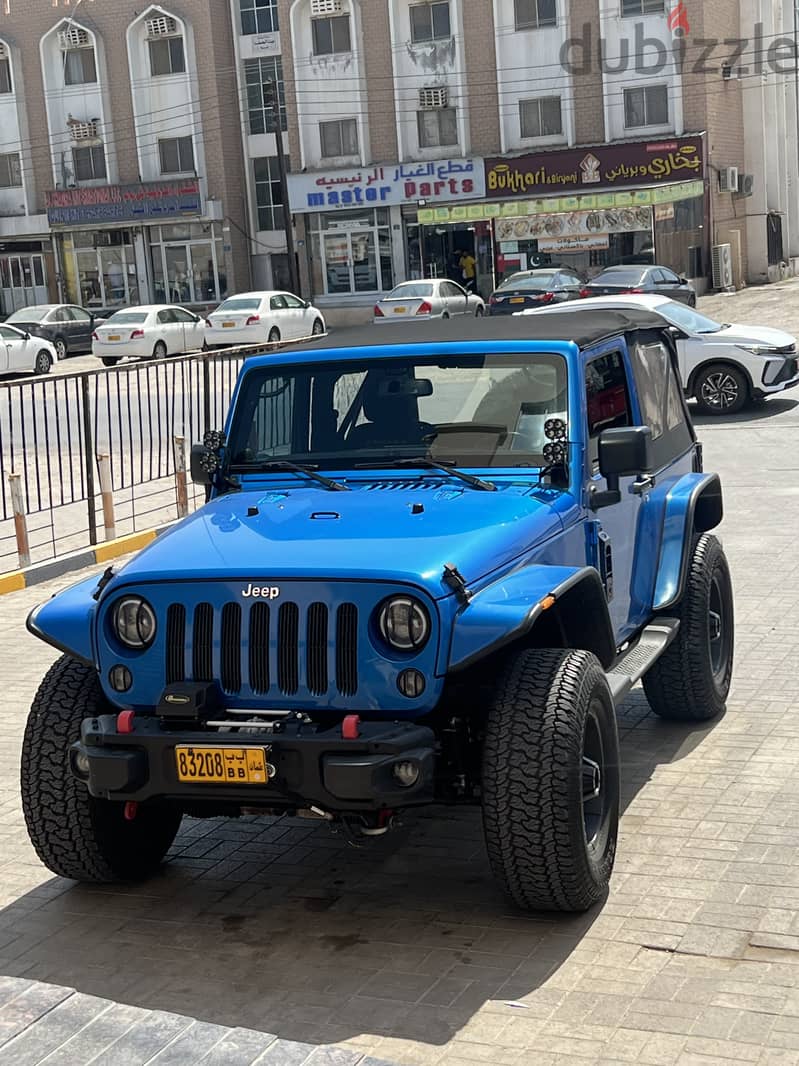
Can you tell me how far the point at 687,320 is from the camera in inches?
784

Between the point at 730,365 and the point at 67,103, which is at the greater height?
the point at 67,103

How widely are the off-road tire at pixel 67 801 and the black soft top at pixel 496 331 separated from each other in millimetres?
1888

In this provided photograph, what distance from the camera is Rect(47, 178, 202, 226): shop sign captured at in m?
52.6

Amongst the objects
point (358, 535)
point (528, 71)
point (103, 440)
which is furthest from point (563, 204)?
point (358, 535)

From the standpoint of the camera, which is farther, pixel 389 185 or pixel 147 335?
pixel 389 185

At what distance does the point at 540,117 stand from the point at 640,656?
44.2 metres

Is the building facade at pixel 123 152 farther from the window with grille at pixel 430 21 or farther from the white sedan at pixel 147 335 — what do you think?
the white sedan at pixel 147 335

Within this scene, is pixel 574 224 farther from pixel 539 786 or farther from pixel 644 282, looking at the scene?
pixel 539 786

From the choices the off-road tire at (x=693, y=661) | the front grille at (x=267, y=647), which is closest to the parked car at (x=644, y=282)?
the off-road tire at (x=693, y=661)

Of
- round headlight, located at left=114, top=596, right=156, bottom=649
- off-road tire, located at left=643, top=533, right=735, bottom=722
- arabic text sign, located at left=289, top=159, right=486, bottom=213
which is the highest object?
arabic text sign, located at left=289, top=159, right=486, bottom=213

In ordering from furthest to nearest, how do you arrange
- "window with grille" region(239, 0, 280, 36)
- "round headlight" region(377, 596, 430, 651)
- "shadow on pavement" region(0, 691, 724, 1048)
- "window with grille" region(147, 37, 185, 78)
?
"window with grille" region(147, 37, 185, 78), "window with grille" region(239, 0, 280, 36), "round headlight" region(377, 596, 430, 651), "shadow on pavement" region(0, 691, 724, 1048)

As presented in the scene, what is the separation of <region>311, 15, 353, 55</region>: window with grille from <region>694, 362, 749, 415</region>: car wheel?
A: 1351 inches

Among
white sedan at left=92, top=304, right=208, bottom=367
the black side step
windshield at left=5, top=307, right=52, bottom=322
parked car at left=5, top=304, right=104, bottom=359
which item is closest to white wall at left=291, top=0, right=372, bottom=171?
parked car at left=5, top=304, right=104, bottom=359

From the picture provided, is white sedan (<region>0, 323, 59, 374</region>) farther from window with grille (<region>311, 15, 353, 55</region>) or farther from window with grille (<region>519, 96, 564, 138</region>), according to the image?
window with grille (<region>311, 15, 353, 55</region>)
